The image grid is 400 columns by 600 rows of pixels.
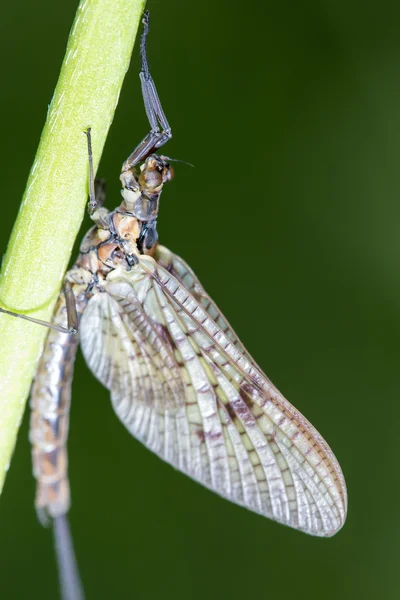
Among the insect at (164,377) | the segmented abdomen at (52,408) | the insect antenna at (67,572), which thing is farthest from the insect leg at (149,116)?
the insect antenna at (67,572)

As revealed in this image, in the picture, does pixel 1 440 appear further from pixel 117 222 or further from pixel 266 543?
pixel 266 543

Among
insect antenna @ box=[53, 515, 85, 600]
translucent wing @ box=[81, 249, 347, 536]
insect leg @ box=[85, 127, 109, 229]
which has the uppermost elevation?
insect leg @ box=[85, 127, 109, 229]

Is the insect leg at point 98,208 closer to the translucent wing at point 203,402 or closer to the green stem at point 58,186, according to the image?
the translucent wing at point 203,402

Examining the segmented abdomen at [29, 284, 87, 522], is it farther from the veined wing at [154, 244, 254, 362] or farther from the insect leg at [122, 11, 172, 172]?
the insect leg at [122, 11, 172, 172]

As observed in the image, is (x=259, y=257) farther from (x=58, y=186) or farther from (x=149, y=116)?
(x=58, y=186)

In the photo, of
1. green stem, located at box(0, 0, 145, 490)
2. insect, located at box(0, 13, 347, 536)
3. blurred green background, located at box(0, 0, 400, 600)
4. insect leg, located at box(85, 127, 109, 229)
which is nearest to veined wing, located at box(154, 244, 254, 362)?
insect, located at box(0, 13, 347, 536)

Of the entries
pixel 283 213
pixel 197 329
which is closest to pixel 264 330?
pixel 283 213

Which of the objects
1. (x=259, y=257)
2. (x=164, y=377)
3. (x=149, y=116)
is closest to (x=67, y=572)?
(x=164, y=377)
